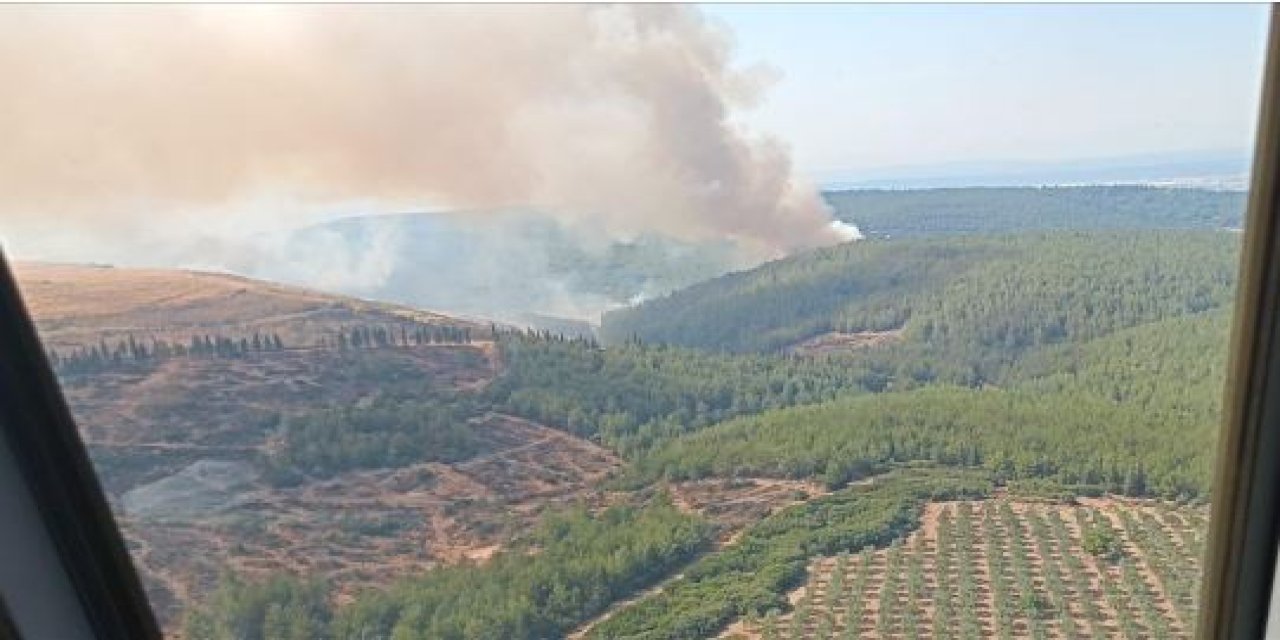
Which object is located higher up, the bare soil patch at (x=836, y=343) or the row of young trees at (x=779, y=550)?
the bare soil patch at (x=836, y=343)

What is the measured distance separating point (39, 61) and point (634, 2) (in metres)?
0.62

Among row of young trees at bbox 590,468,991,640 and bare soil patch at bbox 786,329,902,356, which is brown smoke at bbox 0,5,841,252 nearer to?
bare soil patch at bbox 786,329,902,356

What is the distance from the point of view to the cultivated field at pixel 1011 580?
1283 mm

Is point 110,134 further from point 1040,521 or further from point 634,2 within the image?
point 1040,521

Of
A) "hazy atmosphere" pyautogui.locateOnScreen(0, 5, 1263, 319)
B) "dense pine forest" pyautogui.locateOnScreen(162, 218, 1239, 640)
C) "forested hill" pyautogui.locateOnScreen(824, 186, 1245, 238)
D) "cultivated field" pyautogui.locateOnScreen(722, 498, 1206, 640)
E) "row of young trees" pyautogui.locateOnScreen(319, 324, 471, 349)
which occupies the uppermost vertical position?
"hazy atmosphere" pyautogui.locateOnScreen(0, 5, 1263, 319)

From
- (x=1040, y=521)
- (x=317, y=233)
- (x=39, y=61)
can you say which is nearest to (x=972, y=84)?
(x=1040, y=521)

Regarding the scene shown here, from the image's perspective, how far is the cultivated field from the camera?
1.28m

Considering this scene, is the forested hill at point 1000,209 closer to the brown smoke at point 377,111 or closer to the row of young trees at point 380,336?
the brown smoke at point 377,111

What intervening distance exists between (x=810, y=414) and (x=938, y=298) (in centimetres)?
21

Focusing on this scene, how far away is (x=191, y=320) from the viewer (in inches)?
47.6

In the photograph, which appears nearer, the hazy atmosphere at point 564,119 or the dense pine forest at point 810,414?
the hazy atmosphere at point 564,119

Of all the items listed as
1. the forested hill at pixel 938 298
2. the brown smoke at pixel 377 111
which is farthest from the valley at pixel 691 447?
the brown smoke at pixel 377 111

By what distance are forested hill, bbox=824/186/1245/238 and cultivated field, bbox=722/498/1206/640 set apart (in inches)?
13.3

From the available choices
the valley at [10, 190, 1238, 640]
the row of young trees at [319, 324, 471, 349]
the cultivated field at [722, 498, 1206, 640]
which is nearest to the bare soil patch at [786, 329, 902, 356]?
the valley at [10, 190, 1238, 640]
